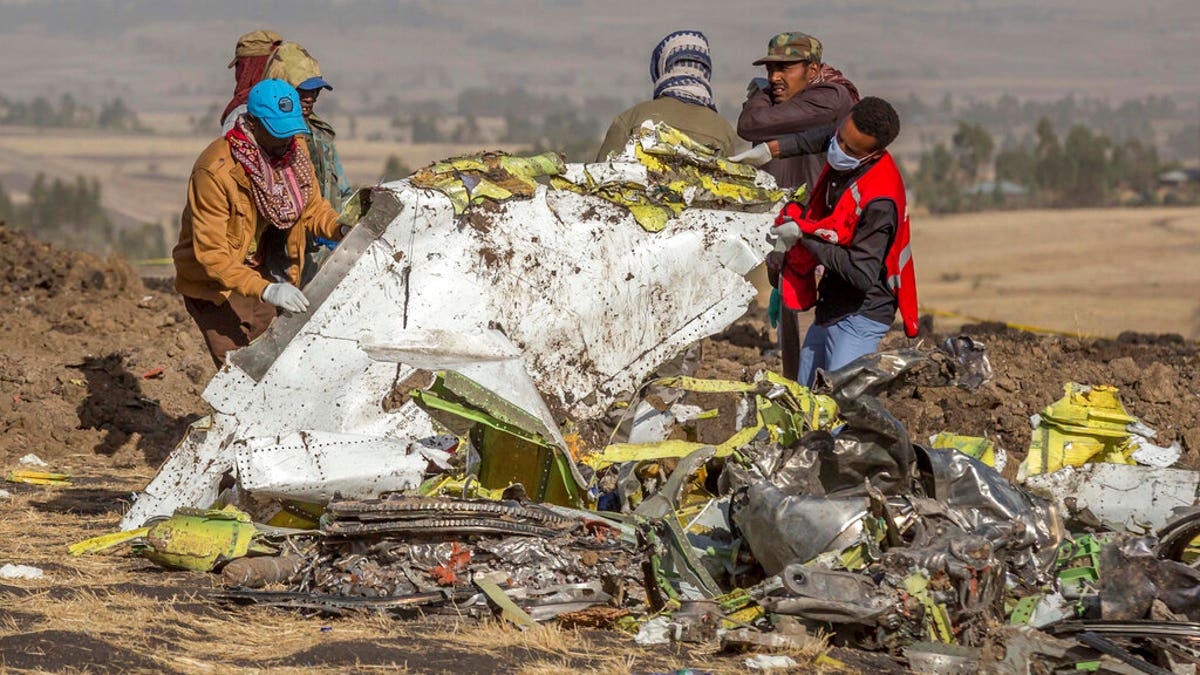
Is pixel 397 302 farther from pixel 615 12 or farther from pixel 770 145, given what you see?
pixel 615 12

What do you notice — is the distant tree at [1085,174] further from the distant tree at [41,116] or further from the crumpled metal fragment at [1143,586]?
the distant tree at [41,116]

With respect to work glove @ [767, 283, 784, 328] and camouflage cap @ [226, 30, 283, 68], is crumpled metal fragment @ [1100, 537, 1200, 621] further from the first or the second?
camouflage cap @ [226, 30, 283, 68]

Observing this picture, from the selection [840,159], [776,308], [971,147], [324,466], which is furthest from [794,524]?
[971,147]

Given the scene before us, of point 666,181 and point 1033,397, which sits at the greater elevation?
point 666,181

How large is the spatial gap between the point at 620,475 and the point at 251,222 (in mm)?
2065

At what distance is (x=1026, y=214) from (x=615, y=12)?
109613 millimetres

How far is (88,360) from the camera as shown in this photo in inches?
415

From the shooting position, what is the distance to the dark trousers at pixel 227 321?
731 centimetres

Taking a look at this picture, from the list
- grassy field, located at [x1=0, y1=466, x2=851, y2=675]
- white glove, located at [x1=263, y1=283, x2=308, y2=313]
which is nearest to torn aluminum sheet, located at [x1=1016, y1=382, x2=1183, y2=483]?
grassy field, located at [x1=0, y1=466, x2=851, y2=675]

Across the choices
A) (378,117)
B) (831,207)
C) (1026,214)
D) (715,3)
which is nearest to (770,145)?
(831,207)

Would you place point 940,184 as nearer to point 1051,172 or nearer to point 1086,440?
point 1051,172

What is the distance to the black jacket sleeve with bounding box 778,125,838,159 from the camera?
287 inches

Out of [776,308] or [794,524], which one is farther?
[776,308]

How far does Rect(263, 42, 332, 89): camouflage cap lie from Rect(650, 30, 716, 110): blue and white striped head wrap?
5.51ft
